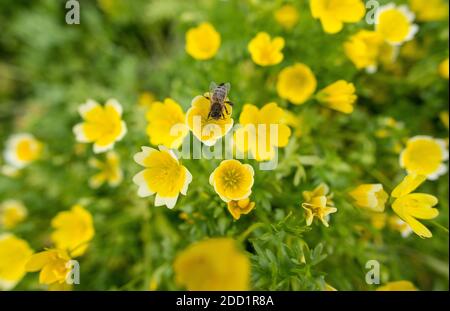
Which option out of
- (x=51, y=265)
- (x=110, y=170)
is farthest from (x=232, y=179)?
(x=110, y=170)

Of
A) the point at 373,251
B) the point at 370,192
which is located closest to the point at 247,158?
the point at 370,192

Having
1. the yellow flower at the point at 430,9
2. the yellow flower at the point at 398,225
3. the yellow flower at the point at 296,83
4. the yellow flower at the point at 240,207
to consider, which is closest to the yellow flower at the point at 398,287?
the yellow flower at the point at 398,225

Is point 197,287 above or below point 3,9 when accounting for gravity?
below

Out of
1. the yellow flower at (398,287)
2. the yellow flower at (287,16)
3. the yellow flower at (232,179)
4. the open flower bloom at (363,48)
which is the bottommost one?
the yellow flower at (398,287)

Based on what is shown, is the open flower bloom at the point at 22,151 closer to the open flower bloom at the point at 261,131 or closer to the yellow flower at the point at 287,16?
the open flower bloom at the point at 261,131

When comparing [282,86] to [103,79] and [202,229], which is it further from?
[103,79]

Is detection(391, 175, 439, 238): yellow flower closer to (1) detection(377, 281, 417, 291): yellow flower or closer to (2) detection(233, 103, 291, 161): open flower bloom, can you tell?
(1) detection(377, 281, 417, 291): yellow flower
